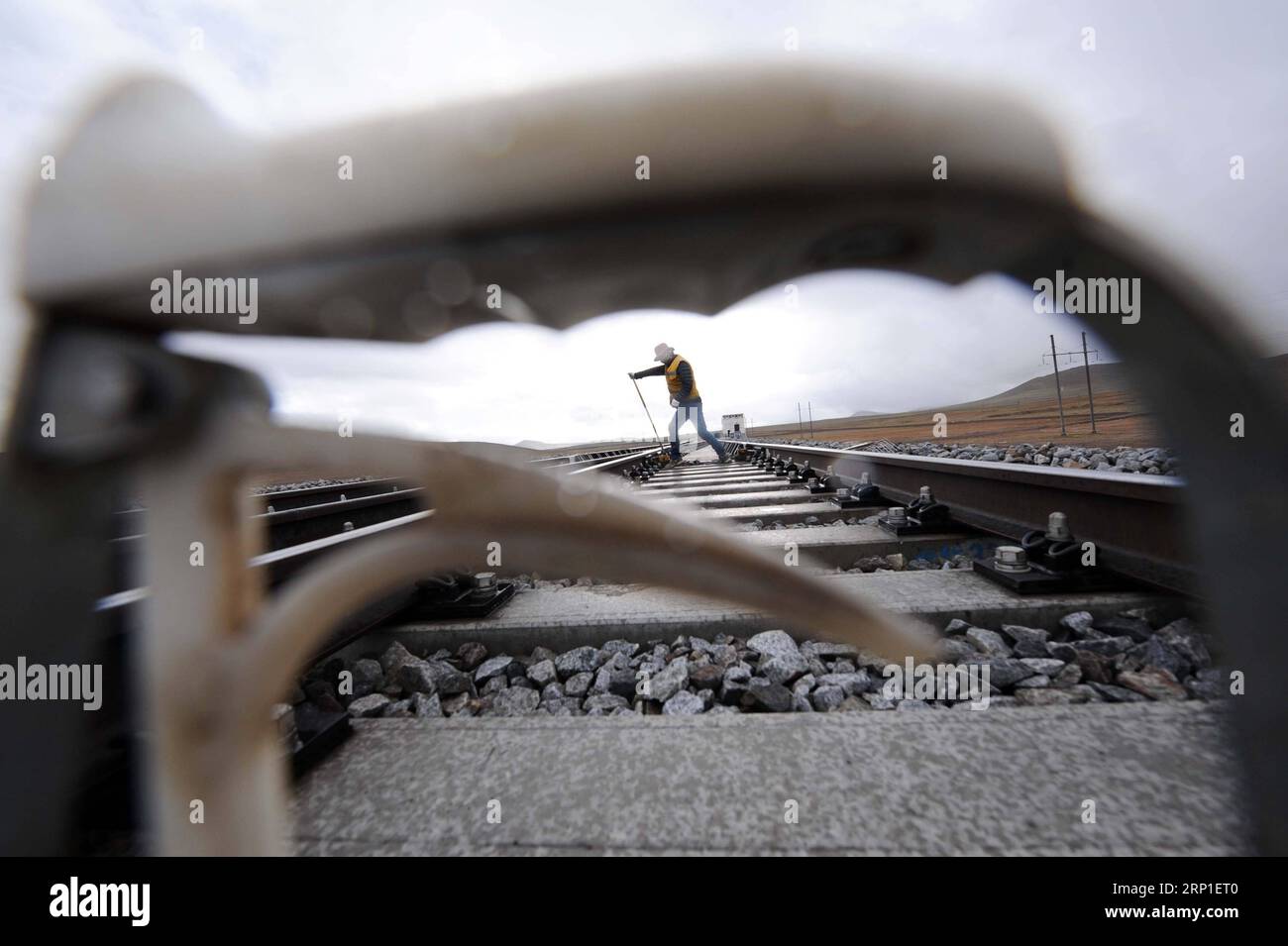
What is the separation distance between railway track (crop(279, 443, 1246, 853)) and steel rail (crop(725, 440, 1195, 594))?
0.5 inches

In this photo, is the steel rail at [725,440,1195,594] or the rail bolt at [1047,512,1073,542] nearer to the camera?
the steel rail at [725,440,1195,594]

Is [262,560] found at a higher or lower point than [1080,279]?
lower

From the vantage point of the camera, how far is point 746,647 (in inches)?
69.2

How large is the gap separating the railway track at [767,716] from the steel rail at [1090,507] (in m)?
0.01

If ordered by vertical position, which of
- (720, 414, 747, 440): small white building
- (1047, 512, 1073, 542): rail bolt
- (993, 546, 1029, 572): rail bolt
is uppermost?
(720, 414, 747, 440): small white building

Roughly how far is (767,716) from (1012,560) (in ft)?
5.06

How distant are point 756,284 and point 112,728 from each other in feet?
5.27

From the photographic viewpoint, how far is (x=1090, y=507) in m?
2.23

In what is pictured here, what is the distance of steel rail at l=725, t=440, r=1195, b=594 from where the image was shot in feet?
6.15

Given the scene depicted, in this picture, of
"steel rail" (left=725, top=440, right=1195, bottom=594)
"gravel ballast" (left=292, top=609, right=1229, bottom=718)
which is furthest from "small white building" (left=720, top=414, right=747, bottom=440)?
"gravel ballast" (left=292, top=609, right=1229, bottom=718)

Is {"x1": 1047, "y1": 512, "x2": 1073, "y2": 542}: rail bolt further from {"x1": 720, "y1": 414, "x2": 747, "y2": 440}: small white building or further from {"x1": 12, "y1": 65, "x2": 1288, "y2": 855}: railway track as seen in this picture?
{"x1": 720, "y1": 414, "x2": 747, "y2": 440}: small white building
